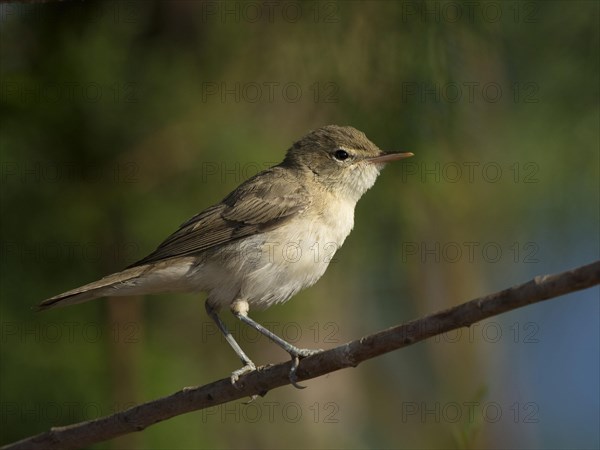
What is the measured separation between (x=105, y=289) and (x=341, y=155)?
182 centimetres

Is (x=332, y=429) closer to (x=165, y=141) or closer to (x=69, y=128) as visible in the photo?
(x=165, y=141)

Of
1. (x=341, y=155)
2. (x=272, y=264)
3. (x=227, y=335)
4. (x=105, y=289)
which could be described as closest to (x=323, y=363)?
(x=105, y=289)

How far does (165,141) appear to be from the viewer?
4.92m

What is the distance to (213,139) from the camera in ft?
16.4

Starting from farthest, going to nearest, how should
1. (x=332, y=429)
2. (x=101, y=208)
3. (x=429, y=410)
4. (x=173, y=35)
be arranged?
(x=429, y=410) < (x=332, y=429) < (x=173, y=35) < (x=101, y=208)

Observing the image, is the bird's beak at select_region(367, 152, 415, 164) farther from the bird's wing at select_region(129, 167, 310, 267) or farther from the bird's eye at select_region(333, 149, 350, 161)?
the bird's wing at select_region(129, 167, 310, 267)

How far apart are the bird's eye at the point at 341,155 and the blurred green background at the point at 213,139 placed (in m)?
0.21

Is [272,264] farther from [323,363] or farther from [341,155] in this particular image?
[323,363]

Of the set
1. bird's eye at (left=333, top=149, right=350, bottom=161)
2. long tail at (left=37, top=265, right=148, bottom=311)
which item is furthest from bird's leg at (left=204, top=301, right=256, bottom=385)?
bird's eye at (left=333, top=149, right=350, bottom=161)

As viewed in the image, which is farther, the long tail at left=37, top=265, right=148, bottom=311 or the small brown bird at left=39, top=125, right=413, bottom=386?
the small brown bird at left=39, top=125, right=413, bottom=386

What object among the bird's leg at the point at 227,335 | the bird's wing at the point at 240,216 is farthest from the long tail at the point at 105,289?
the bird's leg at the point at 227,335

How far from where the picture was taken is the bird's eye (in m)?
5.27

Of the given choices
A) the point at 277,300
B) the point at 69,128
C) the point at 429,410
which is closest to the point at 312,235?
the point at 277,300

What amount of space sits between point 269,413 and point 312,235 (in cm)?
131
